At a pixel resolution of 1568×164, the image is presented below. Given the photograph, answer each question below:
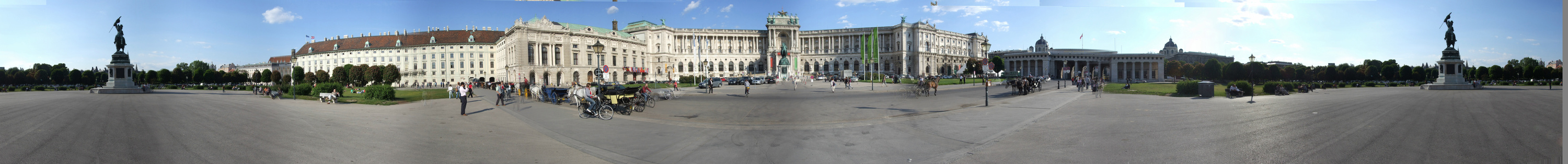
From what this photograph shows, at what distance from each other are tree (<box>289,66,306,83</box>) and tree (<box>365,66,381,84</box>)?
44cm

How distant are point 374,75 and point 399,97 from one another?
0.82m

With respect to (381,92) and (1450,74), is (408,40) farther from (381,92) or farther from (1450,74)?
(1450,74)

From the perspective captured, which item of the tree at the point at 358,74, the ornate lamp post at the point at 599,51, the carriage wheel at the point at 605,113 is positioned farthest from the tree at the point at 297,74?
the carriage wheel at the point at 605,113

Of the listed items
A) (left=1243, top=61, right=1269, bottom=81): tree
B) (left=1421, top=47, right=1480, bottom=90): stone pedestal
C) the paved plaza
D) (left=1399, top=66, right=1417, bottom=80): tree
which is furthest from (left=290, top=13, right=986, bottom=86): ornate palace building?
(left=1421, top=47, right=1480, bottom=90): stone pedestal

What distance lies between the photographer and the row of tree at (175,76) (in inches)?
169

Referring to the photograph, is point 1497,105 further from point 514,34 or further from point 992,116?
point 514,34

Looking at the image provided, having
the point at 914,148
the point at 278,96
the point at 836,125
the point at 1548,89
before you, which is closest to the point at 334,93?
the point at 278,96

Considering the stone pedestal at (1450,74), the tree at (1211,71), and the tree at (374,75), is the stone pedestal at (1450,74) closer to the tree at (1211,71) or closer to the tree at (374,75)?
the tree at (1211,71)

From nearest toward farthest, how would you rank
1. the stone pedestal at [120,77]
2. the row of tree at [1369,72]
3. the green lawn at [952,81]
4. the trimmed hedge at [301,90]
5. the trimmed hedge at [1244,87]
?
the stone pedestal at [120,77] → the trimmed hedge at [301,90] → the row of tree at [1369,72] → the trimmed hedge at [1244,87] → the green lawn at [952,81]

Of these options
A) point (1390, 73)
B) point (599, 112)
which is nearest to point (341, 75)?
point (599, 112)

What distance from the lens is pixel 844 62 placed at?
230ft

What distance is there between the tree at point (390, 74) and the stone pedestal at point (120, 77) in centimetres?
155

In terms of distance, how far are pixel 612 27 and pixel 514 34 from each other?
824 mm

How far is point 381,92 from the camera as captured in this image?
463 cm
